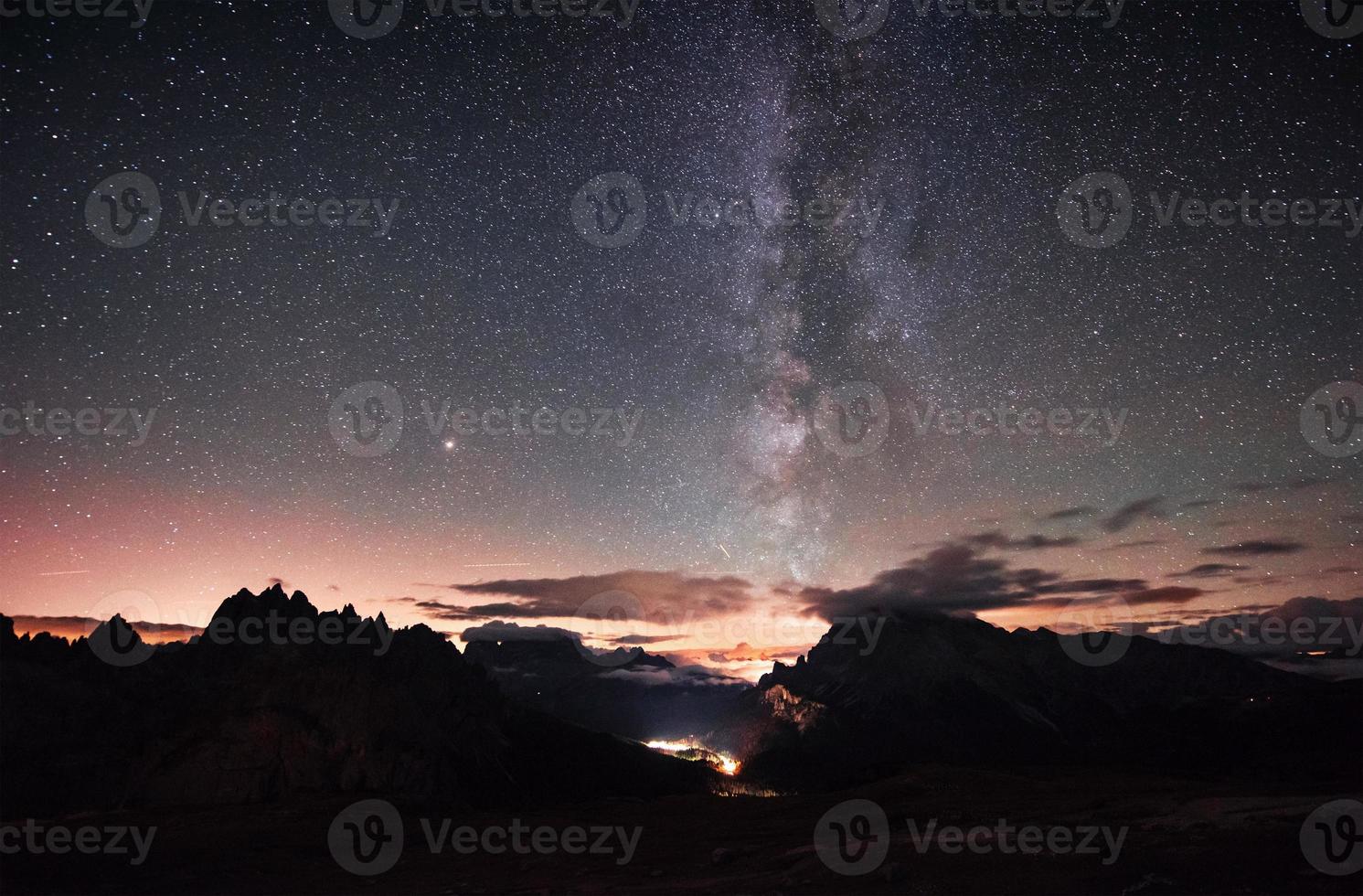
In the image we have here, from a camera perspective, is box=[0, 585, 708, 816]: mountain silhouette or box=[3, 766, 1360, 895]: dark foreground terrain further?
box=[0, 585, 708, 816]: mountain silhouette

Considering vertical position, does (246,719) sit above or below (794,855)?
above

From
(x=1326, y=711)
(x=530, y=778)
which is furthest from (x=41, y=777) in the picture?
(x=1326, y=711)

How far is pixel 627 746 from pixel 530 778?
6827cm

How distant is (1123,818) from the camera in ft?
93.7

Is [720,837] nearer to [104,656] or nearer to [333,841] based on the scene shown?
[333,841]

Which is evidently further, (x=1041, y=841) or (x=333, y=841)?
(x=333, y=841)

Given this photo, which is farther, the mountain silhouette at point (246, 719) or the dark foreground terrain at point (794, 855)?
the mountain silhouette at point (246, 719)

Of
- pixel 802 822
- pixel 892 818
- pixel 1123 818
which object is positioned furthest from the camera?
pixel 802 822

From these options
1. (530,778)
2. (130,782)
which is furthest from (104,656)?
(530,778)

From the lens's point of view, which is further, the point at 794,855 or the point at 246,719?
the point at 246,719

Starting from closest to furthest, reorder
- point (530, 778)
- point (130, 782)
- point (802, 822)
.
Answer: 1. point (802, 822)
2. point (130, 782)
3. point (530, 778)

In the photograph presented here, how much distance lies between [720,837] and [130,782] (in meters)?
76.4

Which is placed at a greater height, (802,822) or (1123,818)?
(1123,818)

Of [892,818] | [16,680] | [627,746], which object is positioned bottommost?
[627,746]
